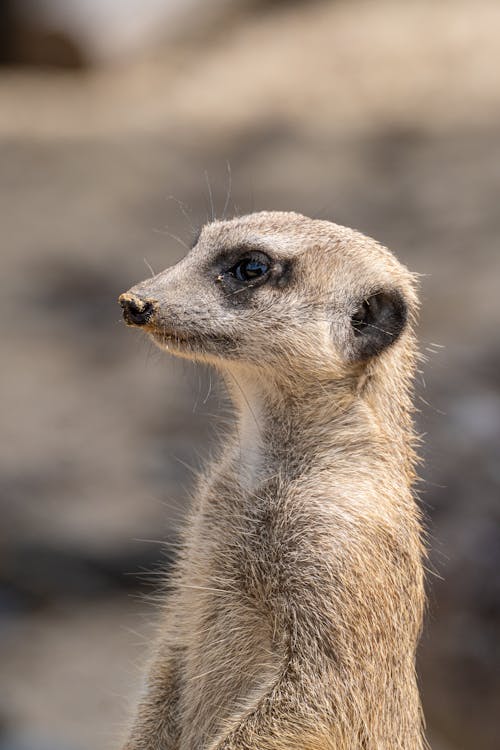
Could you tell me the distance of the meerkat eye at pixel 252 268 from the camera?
2.79 metres

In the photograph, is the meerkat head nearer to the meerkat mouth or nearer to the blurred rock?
the meerkat mouth

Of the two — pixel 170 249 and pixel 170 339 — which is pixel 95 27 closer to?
pixel 170 249

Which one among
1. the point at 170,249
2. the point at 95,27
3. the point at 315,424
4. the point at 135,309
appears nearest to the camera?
the point at 135,309

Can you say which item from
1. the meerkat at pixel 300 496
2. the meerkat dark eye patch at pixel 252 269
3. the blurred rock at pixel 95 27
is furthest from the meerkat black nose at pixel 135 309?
the blurred rock at pixel 95 27

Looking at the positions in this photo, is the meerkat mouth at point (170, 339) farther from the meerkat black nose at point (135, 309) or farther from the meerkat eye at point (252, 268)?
the meerkat eye at point (252, 268)

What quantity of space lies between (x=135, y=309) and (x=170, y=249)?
24.4 ft

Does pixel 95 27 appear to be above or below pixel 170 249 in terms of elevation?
above

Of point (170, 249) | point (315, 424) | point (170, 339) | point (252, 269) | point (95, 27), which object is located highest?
point (95, 27)

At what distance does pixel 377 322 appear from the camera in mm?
2814

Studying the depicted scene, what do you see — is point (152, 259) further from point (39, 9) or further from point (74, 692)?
point (39, 9)

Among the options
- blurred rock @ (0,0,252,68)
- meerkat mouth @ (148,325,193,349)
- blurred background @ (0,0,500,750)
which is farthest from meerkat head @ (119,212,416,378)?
blurred rock @ (0,0,252,68)

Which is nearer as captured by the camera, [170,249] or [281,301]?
[281,301]

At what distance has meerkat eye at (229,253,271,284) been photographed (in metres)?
2.79

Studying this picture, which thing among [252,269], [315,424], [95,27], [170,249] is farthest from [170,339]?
[95,27]
